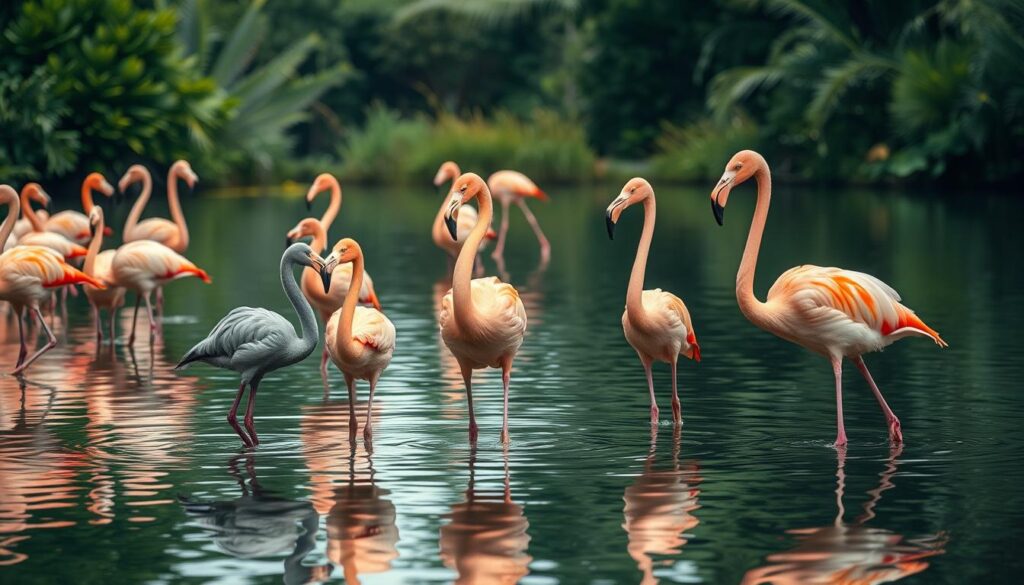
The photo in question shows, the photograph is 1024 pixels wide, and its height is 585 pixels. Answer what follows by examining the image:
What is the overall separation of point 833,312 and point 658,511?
1715mm

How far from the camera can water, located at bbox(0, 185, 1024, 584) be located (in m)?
6.16

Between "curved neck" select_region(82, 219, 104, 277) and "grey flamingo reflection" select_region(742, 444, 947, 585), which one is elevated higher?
"curved neck" select_region(82, 219, 104, 277)

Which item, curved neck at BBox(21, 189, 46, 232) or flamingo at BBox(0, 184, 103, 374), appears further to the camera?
curved neck at BBox(21, 189, 46, 232)

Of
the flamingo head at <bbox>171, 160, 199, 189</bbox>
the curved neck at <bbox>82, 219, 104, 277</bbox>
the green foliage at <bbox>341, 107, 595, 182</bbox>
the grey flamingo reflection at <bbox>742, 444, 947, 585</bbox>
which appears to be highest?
the green foliage at <bbox>341, 107, 595, 182</bbox>

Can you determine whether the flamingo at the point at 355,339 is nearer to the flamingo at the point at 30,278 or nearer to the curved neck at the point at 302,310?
the curved neck at the point at 302,310

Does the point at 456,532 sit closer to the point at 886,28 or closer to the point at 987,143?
the point at 987,143

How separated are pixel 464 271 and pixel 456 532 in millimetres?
1740

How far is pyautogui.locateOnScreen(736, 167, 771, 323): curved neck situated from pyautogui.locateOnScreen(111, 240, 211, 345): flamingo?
5.08m

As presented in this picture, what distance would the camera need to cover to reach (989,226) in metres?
22.9

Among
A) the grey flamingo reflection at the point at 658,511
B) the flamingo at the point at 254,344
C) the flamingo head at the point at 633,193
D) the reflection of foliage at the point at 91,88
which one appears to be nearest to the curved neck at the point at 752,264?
the flamingo head at the point at 633,193

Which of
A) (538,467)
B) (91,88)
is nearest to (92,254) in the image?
(538,467)

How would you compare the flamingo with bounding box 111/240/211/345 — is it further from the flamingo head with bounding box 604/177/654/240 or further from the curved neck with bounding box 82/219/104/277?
the flamingo head with bounding box 604/177/654/240

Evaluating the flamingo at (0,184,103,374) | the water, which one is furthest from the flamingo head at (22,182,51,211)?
the flamingo at (0,184,103,374)

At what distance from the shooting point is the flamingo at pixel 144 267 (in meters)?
12.3
